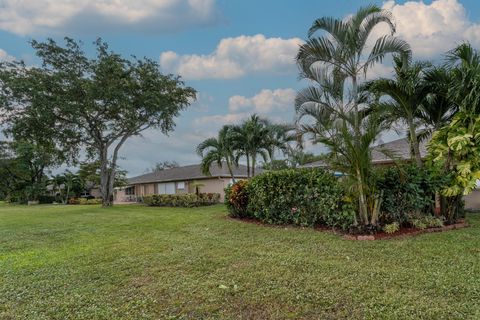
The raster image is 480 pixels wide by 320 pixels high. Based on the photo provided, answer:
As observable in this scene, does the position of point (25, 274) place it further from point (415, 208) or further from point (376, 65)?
point (376, 65)

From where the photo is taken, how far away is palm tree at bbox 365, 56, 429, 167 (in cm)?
819

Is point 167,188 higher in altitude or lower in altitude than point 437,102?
lower

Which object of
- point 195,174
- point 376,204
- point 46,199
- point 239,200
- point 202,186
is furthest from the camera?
point 46,199

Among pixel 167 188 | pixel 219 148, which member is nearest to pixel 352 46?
pixel 219 148

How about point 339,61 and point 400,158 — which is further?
point 339,61

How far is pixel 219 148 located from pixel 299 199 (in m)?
9.75

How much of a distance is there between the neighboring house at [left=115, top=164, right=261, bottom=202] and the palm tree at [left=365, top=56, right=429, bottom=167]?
50.7ft

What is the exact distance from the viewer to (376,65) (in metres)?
8.89

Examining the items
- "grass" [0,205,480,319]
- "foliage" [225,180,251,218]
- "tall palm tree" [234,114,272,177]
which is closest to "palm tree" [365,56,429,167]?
"grass" [0,205,480,319]

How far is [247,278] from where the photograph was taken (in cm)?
476

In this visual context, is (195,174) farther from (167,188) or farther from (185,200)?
(185,200)

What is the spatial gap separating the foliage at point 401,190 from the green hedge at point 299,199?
0.93 meters

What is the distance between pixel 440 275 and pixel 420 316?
5.02ft

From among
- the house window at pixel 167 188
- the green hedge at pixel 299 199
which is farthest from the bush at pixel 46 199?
the green hedge at pixel 299 199
